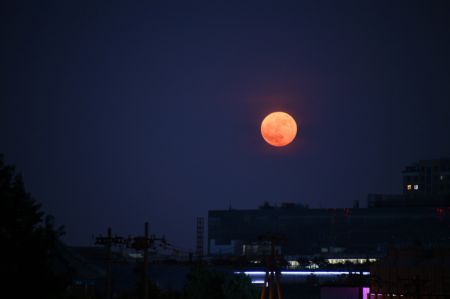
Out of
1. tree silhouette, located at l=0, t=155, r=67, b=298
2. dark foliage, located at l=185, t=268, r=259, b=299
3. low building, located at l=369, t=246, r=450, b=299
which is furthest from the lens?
dark foliage, located at l=185, t=268, r=259, b=299

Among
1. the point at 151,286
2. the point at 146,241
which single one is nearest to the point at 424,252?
the point at 151,286

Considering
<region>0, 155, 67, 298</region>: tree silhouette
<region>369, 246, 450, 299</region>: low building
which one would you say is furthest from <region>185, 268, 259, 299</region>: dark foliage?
<region>0, 155, 67, 298</region>: tree silhouette

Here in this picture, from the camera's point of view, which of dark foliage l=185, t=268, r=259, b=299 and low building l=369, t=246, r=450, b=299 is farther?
dark foliage l=185, t=268, r=259, b=299

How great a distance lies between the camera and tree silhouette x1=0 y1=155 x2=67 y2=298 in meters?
31.6

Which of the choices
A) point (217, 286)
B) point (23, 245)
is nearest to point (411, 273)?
point (217, 286)

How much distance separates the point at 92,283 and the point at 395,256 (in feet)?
122

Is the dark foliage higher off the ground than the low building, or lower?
lower

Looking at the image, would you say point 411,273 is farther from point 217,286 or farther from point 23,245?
point 23,245

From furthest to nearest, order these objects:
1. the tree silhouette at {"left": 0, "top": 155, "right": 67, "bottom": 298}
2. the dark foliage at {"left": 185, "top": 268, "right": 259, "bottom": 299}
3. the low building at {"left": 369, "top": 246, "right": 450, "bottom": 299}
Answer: the dark foliage at {"left": 185, "top": 268, "right": 259, "bottom": 299}, the low building at {"left": 369, "top": 246, "right": 450, "bottom": 299}, the tree silhouette at {"left": 0, "top": 155, "right": 67, "bottom": 298}

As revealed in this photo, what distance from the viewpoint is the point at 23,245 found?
106 ft

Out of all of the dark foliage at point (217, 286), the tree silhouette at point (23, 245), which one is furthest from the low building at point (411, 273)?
the tree silhouette at point (23, 245)

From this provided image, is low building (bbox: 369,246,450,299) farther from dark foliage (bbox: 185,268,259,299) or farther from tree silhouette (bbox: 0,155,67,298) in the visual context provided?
tree silhouette (bbox: 0,155,67,298)

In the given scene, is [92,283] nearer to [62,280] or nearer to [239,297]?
[239,297]

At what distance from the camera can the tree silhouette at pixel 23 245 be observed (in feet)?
104
